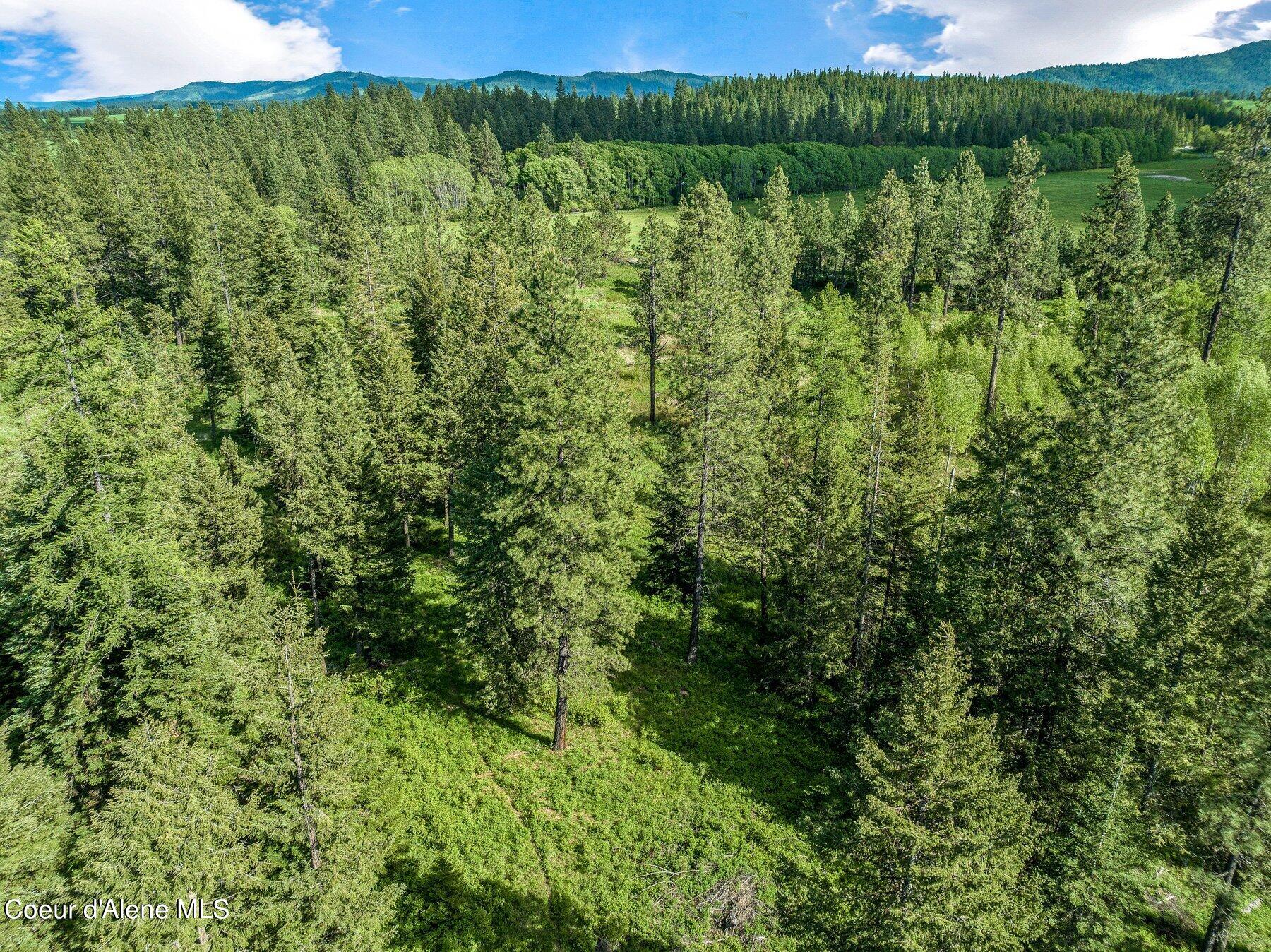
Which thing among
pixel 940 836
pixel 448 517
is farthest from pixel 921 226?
pixel 940 836

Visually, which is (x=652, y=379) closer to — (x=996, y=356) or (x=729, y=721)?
(x=996, y=356)

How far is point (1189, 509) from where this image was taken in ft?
65.7

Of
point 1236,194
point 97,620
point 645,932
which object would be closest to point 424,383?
Result: point 97,620

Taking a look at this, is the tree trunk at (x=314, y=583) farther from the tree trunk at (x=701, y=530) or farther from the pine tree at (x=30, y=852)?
the tree trunk at (x=701, y=530)

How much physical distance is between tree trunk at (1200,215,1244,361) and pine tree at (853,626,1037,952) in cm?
4441

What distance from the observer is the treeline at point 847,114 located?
167750 millimetres

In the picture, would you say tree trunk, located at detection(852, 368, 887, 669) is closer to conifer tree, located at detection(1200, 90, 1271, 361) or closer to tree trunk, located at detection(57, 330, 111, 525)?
tree trunk, located at detection(57, 330, 111, 525)

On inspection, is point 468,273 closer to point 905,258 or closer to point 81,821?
point 81,821

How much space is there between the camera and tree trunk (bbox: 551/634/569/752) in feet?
82.4

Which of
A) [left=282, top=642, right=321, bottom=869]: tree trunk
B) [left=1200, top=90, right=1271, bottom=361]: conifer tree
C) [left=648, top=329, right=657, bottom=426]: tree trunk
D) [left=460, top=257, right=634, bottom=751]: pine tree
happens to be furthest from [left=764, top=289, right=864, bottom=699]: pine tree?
[left=1200, top=90, right=1271, bottom=361]: conifer tree

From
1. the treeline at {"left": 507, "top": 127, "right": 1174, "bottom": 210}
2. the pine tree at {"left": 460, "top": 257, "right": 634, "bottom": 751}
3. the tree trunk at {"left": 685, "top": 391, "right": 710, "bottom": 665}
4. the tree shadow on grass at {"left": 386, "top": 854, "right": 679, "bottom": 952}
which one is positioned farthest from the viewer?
the treeline at {"left": 507, "top": 127, "right": 1174, "bottom": 210}

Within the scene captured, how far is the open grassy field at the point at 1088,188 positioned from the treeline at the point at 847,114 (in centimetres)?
2200

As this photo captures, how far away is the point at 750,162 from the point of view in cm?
14362

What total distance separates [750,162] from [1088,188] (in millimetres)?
70939
